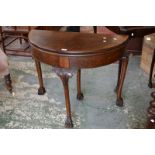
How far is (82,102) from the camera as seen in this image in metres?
1.79

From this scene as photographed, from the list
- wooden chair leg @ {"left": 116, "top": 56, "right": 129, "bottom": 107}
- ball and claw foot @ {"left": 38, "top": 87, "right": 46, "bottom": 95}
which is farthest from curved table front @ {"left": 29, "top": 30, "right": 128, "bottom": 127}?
ball and claw foot @ {"left": 38, "top": 87, "right": 46, "bottom": 95}

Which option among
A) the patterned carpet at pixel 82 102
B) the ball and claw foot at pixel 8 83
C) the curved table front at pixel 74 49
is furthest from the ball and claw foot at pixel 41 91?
the curved table front at pixel 74 49

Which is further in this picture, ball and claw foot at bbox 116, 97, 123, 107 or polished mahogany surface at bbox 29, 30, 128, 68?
ball and claw foot at bbox 116, 97, 123, 107

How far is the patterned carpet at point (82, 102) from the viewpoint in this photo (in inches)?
62.3

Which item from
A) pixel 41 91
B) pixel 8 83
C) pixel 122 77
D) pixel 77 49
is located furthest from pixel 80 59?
pixel 8 83

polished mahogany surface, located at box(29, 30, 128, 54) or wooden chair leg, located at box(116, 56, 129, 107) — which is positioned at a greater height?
polished mahogany surface, located at box(29, 30, 128, 54)

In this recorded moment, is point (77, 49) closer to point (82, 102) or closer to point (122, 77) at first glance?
point (122, 77)

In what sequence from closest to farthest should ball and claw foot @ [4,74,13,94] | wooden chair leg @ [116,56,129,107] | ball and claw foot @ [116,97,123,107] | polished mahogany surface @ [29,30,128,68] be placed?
polished mahogany surface @ [29,30,128,68] < wooden chair leg @ [116,56,129,107] < ball and claw foot @ [116,97,123,107] < ball and claw foot @ [4,74,13,94]

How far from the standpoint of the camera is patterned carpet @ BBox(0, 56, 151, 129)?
1582 mm

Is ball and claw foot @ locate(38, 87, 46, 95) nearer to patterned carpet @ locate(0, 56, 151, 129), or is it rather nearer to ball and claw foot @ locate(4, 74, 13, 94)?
patterned carpet @ locate(0, 56, 151, 129)
